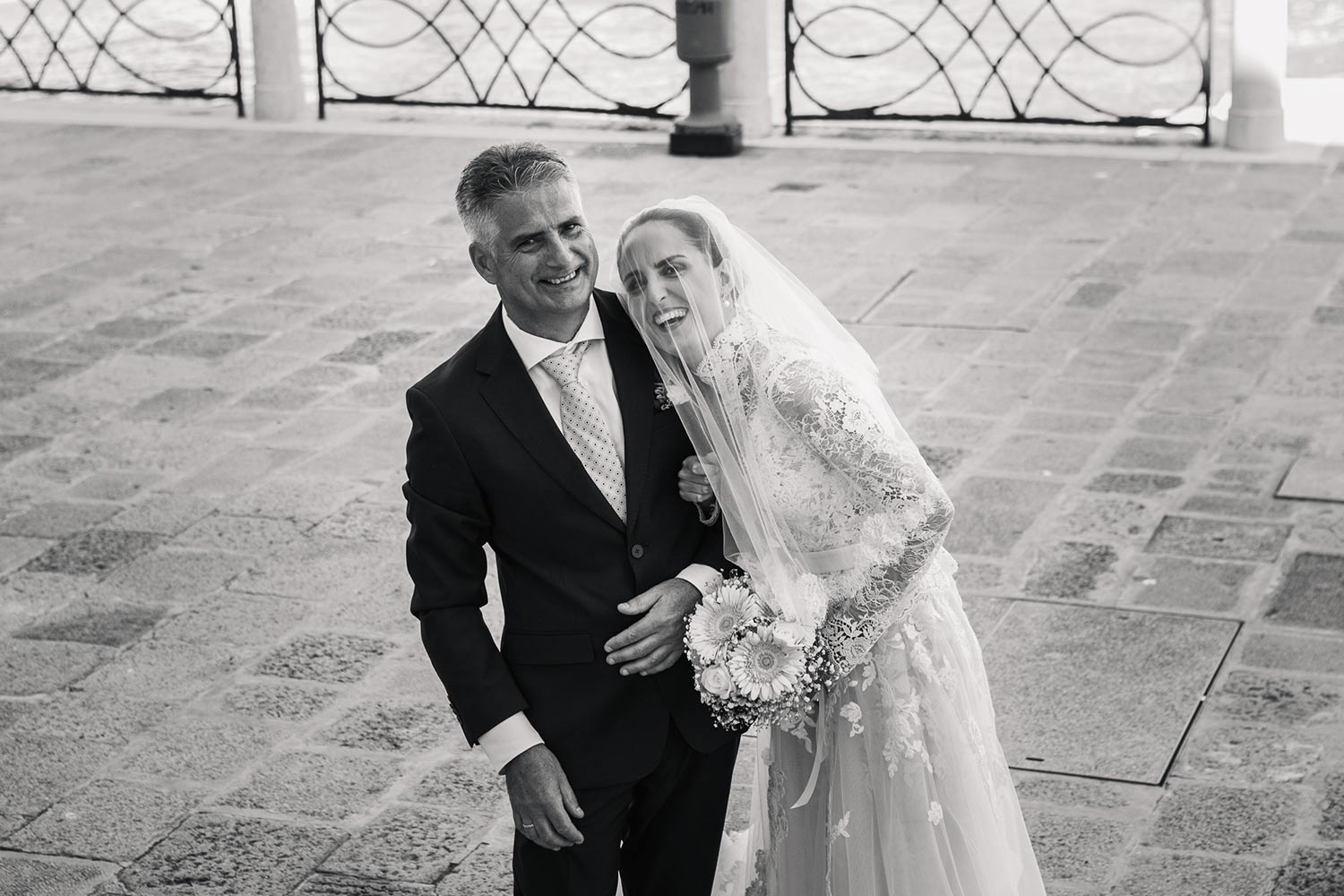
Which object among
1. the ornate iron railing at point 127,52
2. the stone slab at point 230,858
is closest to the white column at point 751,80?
the ornate iron railing at point 127,52

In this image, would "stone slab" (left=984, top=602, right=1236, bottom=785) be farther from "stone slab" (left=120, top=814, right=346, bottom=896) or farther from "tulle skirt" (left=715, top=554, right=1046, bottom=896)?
"stone slab" (left=120, top=814, right=346, bottom=896)

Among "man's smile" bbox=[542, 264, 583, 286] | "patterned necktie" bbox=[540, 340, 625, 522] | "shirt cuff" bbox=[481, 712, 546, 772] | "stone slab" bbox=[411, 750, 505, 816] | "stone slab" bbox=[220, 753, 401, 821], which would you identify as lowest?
"stone slab" bbox=[411, 750, 505, 816]

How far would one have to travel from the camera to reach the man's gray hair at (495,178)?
275 cm

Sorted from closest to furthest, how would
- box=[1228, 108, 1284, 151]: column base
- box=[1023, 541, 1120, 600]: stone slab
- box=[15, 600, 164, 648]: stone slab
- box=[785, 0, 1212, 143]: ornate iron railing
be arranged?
box=[15, 600, 164, 648]: stone slab
box=[1023, 541, 1120, 600]: stone slab
box=[1228, 108, 1284, 151]: column base
box=[785, 0, 1212, 143]: ornate iron railing

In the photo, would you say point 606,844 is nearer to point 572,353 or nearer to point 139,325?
point 572,353

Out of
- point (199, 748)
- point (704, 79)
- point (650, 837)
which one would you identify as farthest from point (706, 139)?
point (650, 837)

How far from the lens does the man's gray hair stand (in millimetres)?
2754

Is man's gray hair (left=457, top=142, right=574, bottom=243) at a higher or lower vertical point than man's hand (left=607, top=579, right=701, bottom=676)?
higher

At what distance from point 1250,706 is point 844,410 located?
2.11m

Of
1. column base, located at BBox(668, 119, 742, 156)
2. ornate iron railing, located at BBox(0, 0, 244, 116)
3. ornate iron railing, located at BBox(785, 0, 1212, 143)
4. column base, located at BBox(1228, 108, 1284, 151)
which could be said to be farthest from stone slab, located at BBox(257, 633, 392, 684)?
ornate iron railing, located at BBox(0, 0, 244, 116)

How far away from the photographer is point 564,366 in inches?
115

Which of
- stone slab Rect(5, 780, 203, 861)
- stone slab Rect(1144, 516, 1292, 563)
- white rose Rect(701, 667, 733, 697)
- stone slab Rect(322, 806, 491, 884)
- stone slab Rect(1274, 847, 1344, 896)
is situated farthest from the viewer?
stone slab Rect(1144, 516, 1292, 563)

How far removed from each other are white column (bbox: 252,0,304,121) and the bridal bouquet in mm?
9634

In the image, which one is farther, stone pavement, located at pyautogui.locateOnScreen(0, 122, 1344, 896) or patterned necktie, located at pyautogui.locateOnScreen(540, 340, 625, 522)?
stone pavement, located at pyautogui.locateOnScreen(0, 122, 1344, 896)
